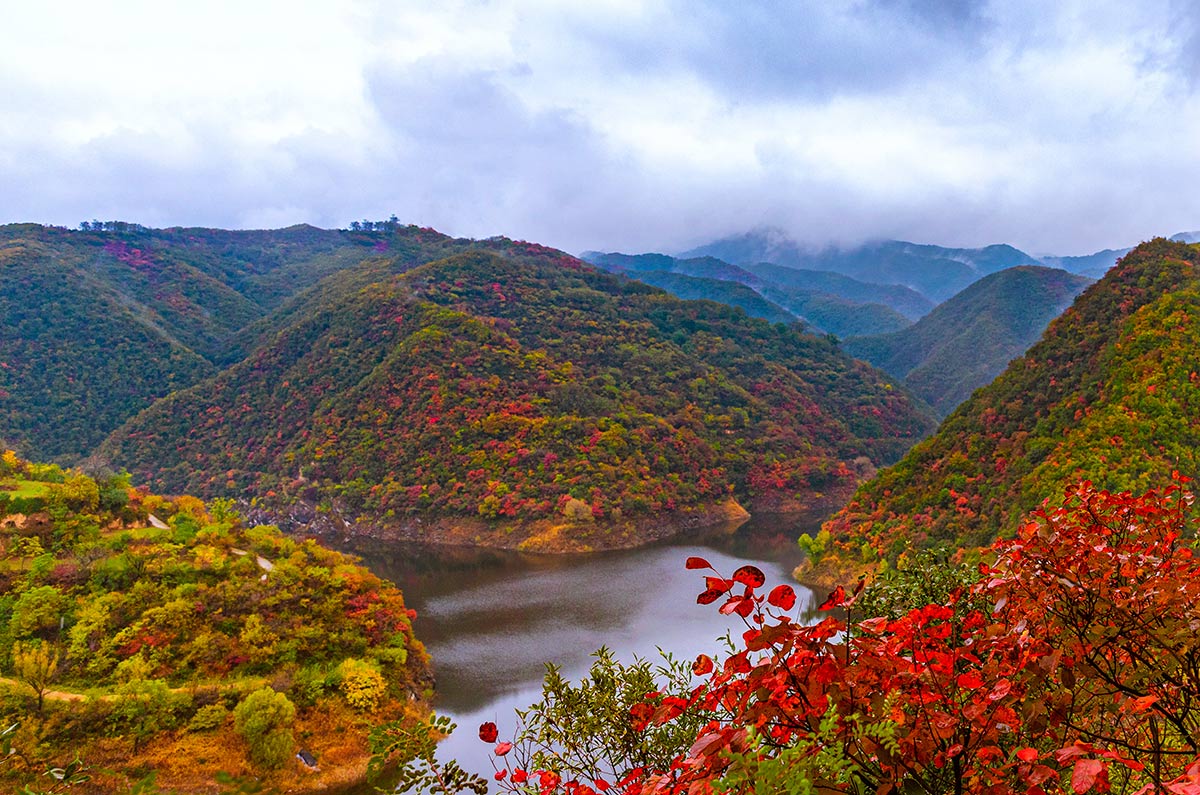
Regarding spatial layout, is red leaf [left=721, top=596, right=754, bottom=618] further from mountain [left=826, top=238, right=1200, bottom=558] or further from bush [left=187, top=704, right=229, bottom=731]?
mountain [left=826, top=238, right=1200, bottom=558]

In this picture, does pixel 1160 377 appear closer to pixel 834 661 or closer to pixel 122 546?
pixel 834 661

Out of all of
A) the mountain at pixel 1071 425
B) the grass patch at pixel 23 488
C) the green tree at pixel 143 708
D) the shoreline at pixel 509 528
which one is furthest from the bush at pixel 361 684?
the shoreline at pixel 509 528

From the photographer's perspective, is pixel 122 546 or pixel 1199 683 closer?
pixel 1199 683

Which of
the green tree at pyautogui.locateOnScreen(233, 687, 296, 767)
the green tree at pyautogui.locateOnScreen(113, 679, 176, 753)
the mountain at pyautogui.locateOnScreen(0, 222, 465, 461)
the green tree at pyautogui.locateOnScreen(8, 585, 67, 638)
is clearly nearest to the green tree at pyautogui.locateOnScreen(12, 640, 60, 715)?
the green tree at pyautogui.locateOnScreen(8, 585, 67, 638)

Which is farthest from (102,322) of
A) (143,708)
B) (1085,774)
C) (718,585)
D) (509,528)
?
(1085,774)

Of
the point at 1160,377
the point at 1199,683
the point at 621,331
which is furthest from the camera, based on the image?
the point at 621,331

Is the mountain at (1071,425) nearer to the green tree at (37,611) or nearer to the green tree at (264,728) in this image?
the green tree at (264,728)

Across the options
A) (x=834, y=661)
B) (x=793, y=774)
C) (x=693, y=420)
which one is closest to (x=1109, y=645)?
(x=834, y=661)
